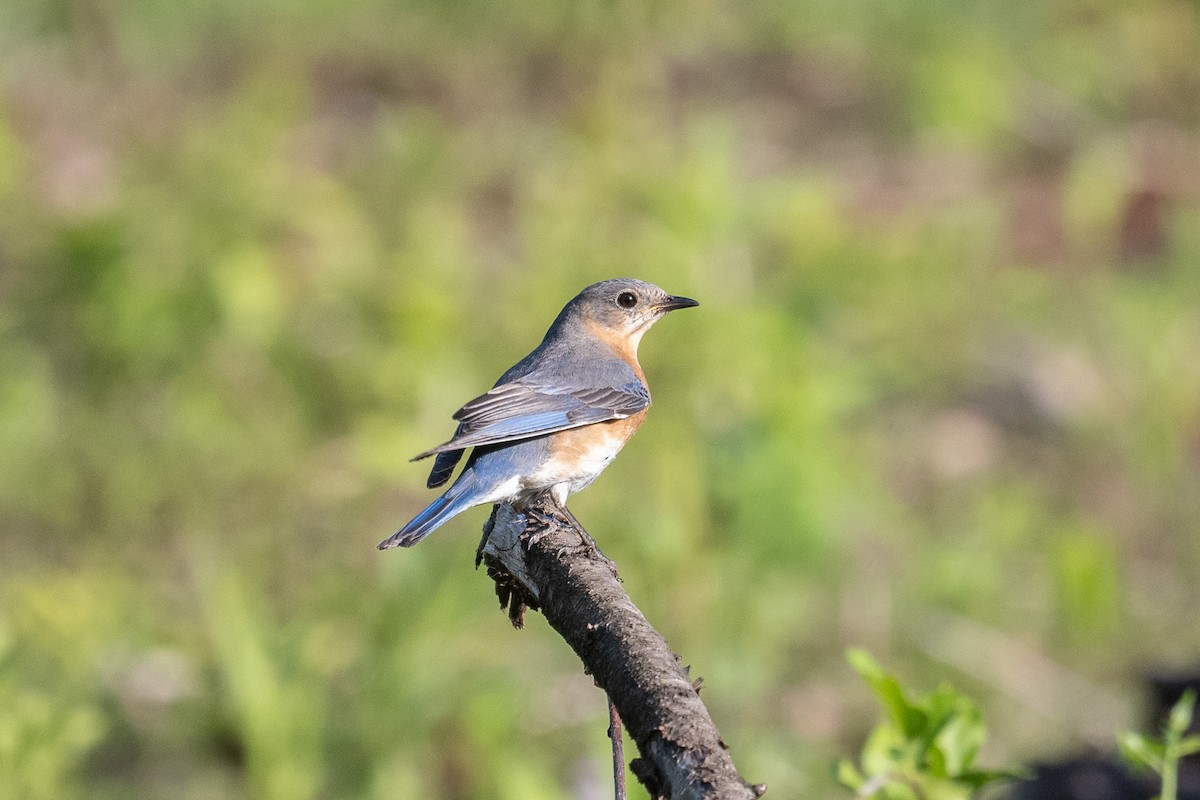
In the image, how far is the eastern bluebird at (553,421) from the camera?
3.64m

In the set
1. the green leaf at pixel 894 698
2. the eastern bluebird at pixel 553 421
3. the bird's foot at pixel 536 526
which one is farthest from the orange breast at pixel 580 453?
the green leaf at pixel 894 698

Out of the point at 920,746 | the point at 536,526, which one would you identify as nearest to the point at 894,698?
the point at 920,746

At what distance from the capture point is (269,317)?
666 cm

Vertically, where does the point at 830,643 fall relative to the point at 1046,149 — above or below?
below

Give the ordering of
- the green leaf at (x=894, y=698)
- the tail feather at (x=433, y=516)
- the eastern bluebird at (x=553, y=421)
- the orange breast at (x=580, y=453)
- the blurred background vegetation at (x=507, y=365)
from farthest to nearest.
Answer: the blurred background vegetation at (x=507, y=365) < the orange breast at (x=580, y=453) < the eastern bluebird at (x=553, y=421) < the tail feather at (x=433, y=516) < the green leaf at (x=894, y=698)

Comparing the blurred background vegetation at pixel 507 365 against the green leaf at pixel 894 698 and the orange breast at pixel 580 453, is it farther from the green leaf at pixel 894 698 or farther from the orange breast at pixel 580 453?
the green leaf at pixel 894 698

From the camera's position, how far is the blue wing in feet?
12.0

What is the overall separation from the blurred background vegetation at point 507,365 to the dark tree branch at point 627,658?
1314 mm

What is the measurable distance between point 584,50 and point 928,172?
2461 mm

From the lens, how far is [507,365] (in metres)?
6.63

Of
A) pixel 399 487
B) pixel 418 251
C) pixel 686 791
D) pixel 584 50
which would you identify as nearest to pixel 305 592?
pixel 399 487

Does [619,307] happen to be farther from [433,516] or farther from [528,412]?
[433,516]

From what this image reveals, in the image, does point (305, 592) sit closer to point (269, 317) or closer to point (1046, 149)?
point (269, 317)

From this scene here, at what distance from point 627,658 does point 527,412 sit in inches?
67.3
